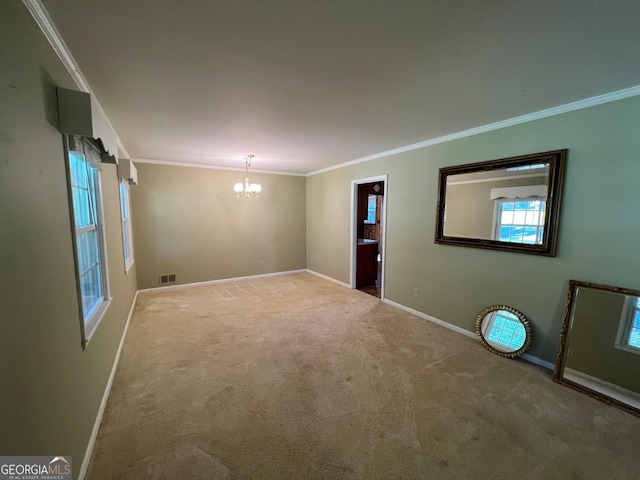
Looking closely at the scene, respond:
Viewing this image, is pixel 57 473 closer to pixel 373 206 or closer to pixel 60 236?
pixel 60 236

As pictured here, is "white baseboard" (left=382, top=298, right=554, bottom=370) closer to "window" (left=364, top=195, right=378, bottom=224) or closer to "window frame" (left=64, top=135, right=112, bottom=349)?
"window frame" (left=64, top=135, right=112, bottom=349)

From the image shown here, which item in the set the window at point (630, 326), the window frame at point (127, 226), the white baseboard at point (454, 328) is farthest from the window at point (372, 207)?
the window at point (630, 326)

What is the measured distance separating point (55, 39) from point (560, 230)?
3.90 meters

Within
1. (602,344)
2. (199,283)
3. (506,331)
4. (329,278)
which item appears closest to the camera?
(602,344)

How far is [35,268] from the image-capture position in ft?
3.54

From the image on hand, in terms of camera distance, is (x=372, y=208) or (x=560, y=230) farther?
(x=372, y=208)

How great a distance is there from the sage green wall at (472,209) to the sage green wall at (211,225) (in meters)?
3.71

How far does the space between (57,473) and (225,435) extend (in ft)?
2.68

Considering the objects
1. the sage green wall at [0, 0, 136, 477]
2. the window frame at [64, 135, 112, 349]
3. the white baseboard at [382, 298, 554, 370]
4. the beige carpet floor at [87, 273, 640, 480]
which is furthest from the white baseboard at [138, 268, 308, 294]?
the sage green wall at [0, 0, 136, 477]

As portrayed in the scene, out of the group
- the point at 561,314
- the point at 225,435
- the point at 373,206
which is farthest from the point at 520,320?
the point at 373,206

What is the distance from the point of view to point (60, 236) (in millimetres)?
1366

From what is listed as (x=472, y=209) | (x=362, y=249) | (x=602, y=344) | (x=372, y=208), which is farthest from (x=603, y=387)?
(x=372, y=208)

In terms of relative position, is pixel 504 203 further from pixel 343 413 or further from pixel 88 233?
pixel 88 233

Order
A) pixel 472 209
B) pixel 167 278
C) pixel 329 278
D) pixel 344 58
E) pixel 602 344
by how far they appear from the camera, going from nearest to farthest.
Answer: pixel 344 58 < pixel 602 344 < pixel 472 209 < pixel 167 278 < pixel 329 278
